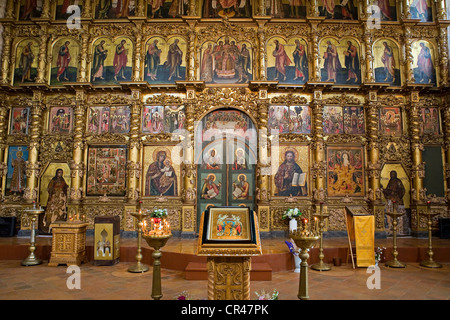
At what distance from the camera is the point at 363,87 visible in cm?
1200

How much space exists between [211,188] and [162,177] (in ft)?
6.33

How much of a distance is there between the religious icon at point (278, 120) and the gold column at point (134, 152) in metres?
5.11

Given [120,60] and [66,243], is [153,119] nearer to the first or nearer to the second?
[120,60]

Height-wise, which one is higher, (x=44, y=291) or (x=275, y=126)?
(x=275, y=126)

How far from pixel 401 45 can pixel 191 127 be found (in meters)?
9.08

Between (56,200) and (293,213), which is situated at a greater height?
(56,200)

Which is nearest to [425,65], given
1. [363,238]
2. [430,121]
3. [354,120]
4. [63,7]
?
[430,121]

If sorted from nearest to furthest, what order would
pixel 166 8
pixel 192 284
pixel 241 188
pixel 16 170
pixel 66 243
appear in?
A: pixel 192 284, pixel 66 243, pixel 241 188, pixel 16 170, pixel 166 8

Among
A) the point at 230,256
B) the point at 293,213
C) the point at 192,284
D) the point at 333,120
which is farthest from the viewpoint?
the point at 333,120

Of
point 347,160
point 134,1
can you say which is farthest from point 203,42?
point 347,160

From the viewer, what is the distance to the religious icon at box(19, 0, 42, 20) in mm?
12781

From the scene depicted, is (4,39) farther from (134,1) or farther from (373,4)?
(373,4)

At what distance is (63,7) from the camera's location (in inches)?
504
